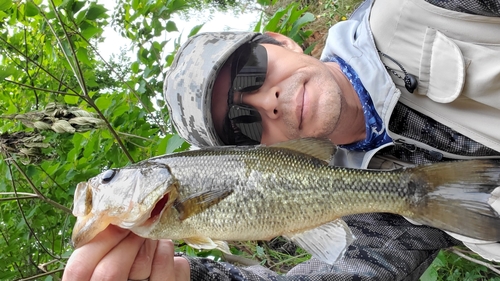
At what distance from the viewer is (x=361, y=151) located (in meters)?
2.59

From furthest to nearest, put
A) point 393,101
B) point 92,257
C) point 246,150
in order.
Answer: point 393,101, point 246,150, point 92,257

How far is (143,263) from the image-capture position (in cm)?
150

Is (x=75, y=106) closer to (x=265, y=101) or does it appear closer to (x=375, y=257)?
(x=265, y=101)

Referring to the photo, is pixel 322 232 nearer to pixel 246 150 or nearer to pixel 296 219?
pixel 296 219

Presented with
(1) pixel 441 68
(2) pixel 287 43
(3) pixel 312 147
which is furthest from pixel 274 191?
(2) pixel 287 43

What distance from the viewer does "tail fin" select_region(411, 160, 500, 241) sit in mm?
1560

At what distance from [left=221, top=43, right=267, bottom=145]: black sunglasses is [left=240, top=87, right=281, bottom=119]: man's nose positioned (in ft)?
0.08

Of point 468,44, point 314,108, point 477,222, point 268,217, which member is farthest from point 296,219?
point 468,44

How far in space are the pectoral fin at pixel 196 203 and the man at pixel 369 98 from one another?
0.45m

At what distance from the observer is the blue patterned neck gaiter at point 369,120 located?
2.41 m

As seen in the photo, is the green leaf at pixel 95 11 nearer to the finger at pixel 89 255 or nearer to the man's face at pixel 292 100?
the man's face at pixel 292 100

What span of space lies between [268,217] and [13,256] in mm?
3044

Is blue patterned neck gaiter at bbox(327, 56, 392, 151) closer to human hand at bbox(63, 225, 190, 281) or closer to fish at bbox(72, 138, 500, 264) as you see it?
fish at bbox(72, 138, 500, 264)

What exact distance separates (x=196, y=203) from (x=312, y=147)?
552 mm
